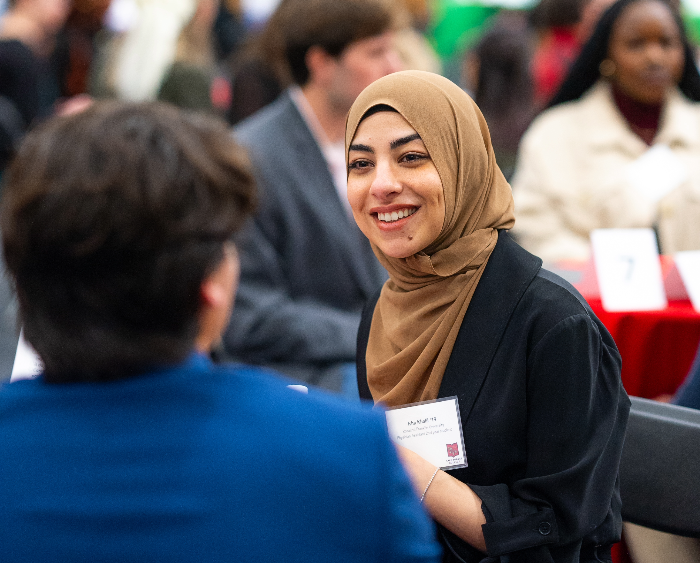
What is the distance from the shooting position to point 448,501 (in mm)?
→ 1463

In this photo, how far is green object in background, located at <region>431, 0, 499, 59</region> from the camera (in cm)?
739

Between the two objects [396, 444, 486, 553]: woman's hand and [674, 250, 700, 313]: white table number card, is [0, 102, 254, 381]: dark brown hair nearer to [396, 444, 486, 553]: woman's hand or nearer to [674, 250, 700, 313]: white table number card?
[396, 444, 486, 553]: woman's hand

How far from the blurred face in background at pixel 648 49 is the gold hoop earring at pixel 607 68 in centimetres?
8

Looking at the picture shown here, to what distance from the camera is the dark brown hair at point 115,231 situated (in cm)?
84

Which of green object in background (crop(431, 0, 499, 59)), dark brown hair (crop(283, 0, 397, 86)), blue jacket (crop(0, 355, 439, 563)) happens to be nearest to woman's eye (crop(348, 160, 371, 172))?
blue jacket (crop(0, 355, 439, 563))

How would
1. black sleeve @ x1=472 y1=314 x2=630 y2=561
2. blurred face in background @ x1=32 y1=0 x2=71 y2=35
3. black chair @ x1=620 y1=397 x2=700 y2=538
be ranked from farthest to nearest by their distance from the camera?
blurred face in background @ x1=32 y1=0 x2=71 y2=35 → black chair @ x1=620 y1=397 x2=700 y2=538 → black sleeve @ x1=472 y1=314 x2=630 y2=561

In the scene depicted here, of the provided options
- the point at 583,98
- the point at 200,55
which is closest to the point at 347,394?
the point at 583,98

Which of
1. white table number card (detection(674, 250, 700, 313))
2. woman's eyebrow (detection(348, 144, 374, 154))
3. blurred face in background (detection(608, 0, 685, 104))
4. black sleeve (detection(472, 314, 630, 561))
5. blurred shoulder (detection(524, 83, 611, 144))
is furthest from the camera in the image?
blurred shoulder (detection(524, 83, 611, 144))

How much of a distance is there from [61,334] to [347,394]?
181cm

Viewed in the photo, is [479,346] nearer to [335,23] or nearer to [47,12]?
[335,23]

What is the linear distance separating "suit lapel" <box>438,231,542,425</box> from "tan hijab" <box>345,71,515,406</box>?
0.05 ft

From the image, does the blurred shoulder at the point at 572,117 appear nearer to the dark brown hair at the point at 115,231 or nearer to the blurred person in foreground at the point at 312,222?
the blurred person in foreground at the point at 312,222

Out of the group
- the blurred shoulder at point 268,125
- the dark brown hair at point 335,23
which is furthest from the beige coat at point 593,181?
the blurred shoulder at point 268,125

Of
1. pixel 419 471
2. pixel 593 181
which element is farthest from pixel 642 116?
pixel 419 471
